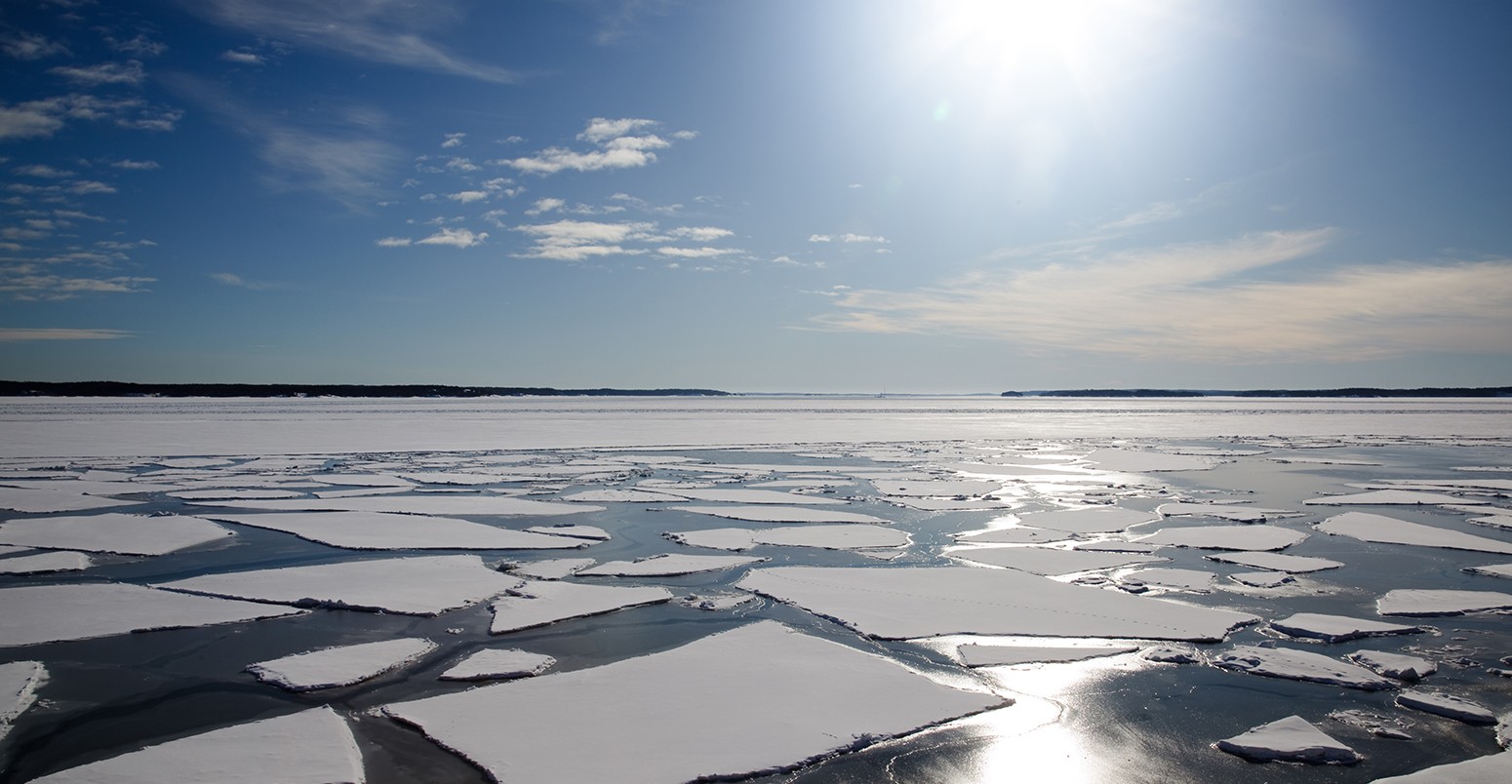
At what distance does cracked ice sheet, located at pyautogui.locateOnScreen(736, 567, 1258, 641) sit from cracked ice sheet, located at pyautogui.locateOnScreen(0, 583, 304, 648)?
3217 millimetres

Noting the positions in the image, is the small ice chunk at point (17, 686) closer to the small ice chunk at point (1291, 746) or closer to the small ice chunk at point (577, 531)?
the small ice chunk at point (577, 531)

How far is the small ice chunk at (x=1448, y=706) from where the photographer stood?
321 cm

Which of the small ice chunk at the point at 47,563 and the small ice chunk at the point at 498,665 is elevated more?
the small ice chunk at the point at 47,563

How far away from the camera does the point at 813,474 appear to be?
42.6 ft

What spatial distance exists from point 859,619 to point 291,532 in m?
5.66

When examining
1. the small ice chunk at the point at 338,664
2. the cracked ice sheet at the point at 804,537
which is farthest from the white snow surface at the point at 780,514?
the small ice chunk at the point at 338,664

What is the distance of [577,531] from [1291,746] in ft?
19.4

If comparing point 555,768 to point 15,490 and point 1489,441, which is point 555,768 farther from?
point 1489,441

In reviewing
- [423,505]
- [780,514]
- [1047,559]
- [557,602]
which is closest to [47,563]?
[423,505]

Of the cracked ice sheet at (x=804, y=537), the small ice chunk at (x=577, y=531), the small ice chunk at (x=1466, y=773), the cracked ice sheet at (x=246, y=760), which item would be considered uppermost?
the small ice chunk at (x=1466, y=773)

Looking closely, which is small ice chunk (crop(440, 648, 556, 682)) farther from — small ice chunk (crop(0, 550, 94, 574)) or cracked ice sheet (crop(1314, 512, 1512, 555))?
cracked ice sheet (crop(1314, 512, 1512, 555))

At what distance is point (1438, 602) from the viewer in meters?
4.97

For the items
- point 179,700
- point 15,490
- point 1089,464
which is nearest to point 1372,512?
point 1089,464

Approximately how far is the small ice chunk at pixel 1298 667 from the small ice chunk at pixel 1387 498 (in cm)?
666
